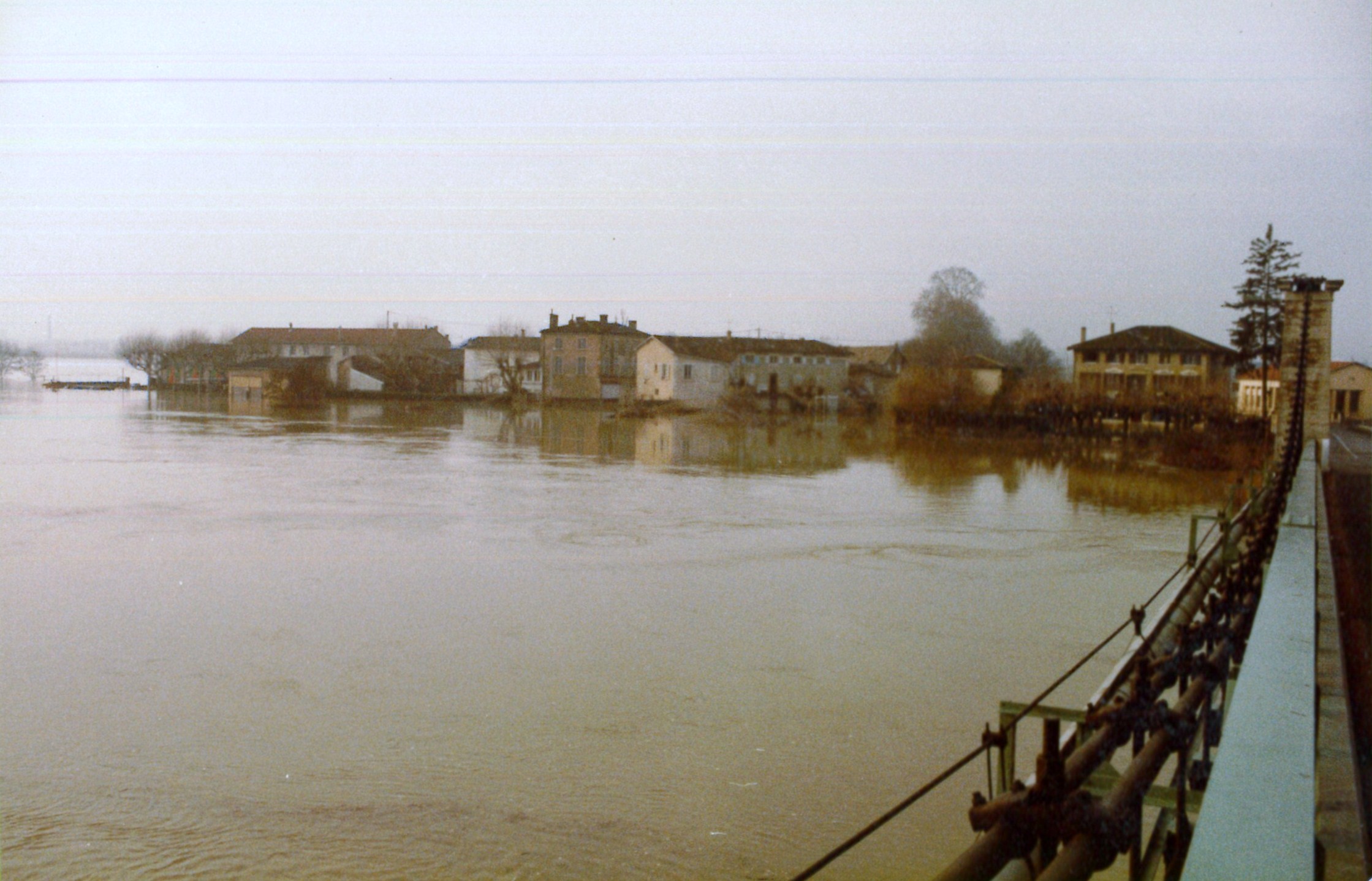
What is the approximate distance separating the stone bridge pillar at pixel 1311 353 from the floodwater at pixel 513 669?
2.38 m

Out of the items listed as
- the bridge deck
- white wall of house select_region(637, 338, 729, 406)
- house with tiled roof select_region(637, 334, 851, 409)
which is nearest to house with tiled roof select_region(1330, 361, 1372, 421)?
the bridge deck

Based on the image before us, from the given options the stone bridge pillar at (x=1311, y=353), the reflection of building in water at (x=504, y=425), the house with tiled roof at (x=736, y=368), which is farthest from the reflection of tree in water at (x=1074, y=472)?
the house with tiled roof at (x=736, y=368)

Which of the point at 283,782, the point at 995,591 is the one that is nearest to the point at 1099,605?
the point at 995,591

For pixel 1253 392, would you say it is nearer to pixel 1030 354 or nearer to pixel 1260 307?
pixel 1260 307

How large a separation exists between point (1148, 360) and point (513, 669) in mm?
44511

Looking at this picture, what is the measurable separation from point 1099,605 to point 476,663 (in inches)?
230

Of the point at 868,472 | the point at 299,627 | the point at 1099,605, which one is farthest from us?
the point at 868,472

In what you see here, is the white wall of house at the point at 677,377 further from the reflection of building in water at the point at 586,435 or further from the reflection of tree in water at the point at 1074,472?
the reflection of tree in water at the point at 1074,472

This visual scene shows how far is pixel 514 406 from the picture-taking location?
160 feet

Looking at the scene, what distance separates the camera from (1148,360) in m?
45.8

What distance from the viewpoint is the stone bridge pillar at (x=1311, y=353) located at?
14.8m

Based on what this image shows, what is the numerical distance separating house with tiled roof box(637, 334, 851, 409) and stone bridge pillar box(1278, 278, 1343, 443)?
101 feet

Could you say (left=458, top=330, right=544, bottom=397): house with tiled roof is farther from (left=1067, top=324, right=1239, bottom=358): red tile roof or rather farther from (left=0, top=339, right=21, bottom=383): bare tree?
(left=0, top=339, right=21, bottom=383): bare tree

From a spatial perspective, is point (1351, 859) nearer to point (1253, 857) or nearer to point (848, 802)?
point (1253, 857)
